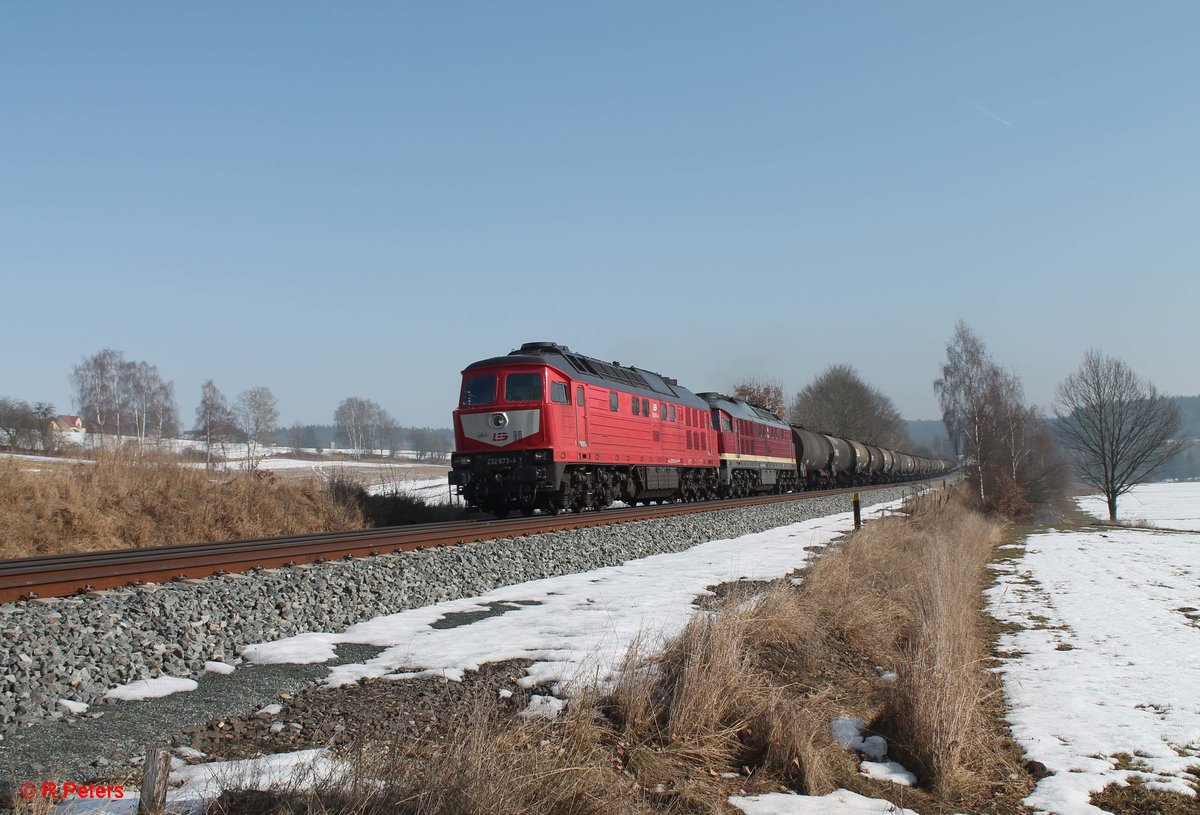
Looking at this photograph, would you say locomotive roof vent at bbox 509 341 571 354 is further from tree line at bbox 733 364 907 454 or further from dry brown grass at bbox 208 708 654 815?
tree line at bbox 733 364 907 454

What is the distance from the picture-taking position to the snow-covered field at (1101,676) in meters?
5.60

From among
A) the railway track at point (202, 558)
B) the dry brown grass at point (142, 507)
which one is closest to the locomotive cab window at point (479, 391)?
the dry brown grass at point (142, 507)

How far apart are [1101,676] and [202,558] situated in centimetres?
948

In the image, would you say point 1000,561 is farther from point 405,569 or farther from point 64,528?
point 64,528

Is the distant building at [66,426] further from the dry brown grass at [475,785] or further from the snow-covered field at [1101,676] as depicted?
the dry brown grass at [475,785]

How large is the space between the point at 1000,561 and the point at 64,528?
18.1 m

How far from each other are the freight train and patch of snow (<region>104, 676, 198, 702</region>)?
11557 mm

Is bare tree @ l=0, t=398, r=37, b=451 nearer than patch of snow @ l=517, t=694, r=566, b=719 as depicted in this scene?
No

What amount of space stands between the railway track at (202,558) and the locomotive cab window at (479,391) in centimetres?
407

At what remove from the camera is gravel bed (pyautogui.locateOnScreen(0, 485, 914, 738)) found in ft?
18.1

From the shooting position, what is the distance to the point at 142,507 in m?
15.0

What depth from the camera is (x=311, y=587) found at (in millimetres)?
8461

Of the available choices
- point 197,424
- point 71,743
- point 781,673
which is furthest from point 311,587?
point 197,424

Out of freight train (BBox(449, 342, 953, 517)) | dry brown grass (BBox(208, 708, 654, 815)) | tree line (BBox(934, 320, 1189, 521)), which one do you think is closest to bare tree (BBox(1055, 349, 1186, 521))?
tree line (BBox(934, 320, 1189, 521))
